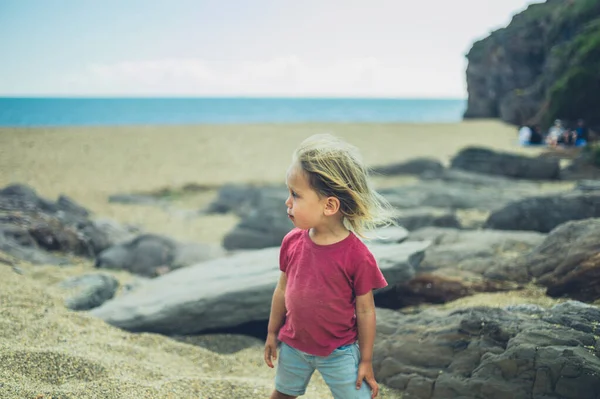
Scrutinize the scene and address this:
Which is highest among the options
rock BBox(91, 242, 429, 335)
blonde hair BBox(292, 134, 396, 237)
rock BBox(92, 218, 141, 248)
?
blonde hair BBox(292, 134, 396, 237)

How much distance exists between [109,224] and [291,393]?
6.13m

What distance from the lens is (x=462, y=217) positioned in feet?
25.5

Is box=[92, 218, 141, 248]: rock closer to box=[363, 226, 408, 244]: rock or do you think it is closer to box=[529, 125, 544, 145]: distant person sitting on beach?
box=[363, 226, 408, 244]: rock

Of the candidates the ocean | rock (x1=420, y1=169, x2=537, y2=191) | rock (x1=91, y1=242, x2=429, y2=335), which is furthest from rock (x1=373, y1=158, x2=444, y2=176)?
the ocean

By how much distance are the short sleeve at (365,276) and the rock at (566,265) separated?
1.96m

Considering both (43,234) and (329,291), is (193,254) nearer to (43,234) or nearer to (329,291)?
(43,234)

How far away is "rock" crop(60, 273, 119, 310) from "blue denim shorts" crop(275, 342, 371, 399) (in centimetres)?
252

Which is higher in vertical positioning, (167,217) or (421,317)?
(421,317)

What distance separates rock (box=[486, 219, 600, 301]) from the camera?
3.61m

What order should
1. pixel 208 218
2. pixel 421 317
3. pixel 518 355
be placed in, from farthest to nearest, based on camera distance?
pixel 208 218 < pixel 421 317 < pixel 518 355

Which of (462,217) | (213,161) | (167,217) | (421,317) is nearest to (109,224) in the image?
(167,217)

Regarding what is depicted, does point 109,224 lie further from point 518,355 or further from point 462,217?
point 518,355

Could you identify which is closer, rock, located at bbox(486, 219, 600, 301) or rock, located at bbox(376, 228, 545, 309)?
rock, located at bbox(486, 219, 600, 301)

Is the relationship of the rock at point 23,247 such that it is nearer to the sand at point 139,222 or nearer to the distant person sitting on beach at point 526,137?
the sand at point 139,222
